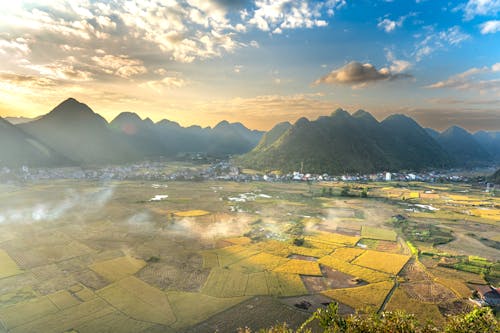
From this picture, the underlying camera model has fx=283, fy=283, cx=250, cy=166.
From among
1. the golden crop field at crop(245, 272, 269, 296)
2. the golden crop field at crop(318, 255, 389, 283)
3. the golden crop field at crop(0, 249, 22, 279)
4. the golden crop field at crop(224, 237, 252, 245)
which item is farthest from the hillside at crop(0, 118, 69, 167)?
the golden crop field at crop(318, 255, 389, 283)

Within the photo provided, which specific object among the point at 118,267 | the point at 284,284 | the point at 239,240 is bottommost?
the point at 239,240

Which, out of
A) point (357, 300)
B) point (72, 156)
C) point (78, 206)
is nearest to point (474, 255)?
point (357, 300)

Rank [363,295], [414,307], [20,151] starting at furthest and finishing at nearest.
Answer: [20,151] → [363,295] → [414,307]

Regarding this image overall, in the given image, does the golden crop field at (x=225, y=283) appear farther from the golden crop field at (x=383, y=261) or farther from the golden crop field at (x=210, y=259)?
the golden crop field at (x=383, y=261)

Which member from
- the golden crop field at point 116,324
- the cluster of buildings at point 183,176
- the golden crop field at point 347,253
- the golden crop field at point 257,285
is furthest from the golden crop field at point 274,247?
the cluster of buildings at point 183,176

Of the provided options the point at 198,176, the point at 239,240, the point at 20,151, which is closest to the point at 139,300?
the point at 239,240

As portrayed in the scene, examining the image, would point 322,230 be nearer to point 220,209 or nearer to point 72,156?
point 220,209

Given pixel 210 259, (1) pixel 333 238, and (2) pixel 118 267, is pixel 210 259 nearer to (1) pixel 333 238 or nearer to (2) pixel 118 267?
(2) pixel 118 267
